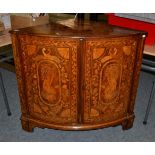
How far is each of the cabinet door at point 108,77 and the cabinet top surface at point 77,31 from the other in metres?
0.05

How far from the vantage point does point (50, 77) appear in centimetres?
150

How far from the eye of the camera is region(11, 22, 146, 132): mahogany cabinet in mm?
1383

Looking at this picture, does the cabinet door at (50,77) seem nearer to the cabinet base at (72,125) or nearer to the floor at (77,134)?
the cabinet base at (72,125)

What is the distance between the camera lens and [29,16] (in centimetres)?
209

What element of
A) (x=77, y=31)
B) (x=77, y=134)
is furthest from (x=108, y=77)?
(x=77, y=134)

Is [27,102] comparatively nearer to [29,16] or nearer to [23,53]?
[23,53]

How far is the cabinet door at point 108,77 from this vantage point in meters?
1.40

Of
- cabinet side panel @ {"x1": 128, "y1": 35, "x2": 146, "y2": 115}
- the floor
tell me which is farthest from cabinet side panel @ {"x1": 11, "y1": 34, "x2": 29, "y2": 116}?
cabinet side panel @ {"x1": 128, "y1": 35, "x2": 146, "y2": 115}

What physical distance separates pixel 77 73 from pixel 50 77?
18 centimetres

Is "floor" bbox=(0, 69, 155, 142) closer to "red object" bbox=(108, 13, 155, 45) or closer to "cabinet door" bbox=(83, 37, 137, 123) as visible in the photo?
"cabinet door" bbox=(83, 37, 137, 123)

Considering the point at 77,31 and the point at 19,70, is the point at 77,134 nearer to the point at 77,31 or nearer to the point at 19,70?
the point at 19,70

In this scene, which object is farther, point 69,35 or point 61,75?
point 61,75
